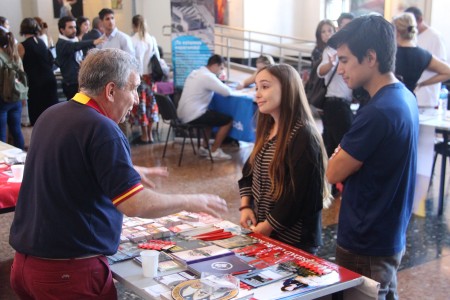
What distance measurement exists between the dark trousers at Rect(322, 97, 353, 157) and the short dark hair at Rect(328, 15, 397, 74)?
120 inches

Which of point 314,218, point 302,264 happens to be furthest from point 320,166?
point 302,264

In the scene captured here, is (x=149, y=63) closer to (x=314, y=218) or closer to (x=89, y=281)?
(x=314, y=218)

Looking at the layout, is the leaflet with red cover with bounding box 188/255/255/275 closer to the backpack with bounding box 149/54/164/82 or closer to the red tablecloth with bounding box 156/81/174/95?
the backpack with bounding box 149/54/164/82

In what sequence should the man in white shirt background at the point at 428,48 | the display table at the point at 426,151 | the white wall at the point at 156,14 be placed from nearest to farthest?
the display table at the point at 426,151 < the man in white shirt background at the point at 428,48 < the white wall at the point at 156,14

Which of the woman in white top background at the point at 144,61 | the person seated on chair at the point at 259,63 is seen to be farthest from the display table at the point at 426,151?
the woman in white top background at the point at 144,61

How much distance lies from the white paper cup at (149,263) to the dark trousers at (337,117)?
337 centimetres

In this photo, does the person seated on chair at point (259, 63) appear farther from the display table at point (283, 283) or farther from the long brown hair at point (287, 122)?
the display table at point (283, 283)

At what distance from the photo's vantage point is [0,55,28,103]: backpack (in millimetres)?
5988

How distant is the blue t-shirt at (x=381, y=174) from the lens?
193 cm

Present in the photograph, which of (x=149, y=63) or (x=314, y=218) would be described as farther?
(x=149, y=63)

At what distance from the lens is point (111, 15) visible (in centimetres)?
701

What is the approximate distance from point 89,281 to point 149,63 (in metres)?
5.88

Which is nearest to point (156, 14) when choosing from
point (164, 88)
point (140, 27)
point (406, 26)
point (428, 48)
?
point (164, 88)

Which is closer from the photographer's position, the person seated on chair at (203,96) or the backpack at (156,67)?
the person seated on chair at (203,96)
